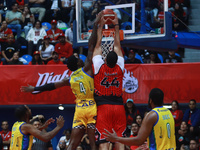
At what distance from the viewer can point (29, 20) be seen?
18.8m

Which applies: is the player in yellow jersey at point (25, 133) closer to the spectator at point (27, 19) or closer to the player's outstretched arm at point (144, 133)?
the player's outstretched arm at point (144, 133)

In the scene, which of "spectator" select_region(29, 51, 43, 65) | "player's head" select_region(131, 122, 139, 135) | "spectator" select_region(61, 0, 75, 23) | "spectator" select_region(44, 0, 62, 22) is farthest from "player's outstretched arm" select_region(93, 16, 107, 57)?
"spectator" select_region(44, 0, 62, 22)

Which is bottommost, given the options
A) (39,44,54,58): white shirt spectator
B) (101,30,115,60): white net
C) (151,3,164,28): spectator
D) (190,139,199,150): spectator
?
(190,139,199,150): spectator

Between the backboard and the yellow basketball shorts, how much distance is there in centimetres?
288

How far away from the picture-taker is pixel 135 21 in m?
11.2

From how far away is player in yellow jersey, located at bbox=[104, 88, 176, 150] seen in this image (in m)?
6.38

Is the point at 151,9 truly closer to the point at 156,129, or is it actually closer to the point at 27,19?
the point at 156,129

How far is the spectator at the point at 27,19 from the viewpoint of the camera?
18097 millimetres

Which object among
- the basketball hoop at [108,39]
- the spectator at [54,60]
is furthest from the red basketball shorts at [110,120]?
the spectator at [54,60]

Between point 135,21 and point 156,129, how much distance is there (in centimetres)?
521

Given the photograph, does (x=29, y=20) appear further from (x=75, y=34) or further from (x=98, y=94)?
(x=98, y=94)

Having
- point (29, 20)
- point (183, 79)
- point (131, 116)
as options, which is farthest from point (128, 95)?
point (29, 20)

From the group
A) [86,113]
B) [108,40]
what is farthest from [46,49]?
[86,113]

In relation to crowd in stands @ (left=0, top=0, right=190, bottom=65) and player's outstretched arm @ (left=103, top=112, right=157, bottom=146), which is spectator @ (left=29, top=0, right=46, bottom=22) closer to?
crowd in stands @ (left=0, top=0, right=190, bottom=65)
